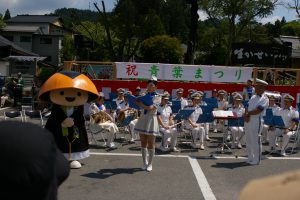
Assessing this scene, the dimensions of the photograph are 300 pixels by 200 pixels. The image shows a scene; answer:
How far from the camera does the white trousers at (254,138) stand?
33.3ft

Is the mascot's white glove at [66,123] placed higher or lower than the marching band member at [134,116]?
higher

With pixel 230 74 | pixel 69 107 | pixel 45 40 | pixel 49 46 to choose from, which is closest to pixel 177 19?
pixel 49 46

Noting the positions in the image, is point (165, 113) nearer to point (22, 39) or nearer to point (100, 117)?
point (100, 117)

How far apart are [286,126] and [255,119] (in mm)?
2234

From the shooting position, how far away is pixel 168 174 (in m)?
9.10

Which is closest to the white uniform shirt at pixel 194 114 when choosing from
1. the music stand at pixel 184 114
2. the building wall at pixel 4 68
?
the music stand at pixel 184 114

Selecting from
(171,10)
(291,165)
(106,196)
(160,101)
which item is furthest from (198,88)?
(171,10)

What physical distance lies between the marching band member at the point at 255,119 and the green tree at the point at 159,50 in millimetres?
36526

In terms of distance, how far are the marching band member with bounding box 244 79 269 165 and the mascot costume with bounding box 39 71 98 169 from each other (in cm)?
344

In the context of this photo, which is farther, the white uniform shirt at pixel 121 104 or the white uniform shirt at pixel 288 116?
the white uniform shirt at pixel 121 104

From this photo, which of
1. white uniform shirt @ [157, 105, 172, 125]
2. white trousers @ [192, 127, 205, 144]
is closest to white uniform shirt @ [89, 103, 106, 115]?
white uniform shirt @ [157, 105, 172, 125]

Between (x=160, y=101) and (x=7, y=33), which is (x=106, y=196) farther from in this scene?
(x=7, y=33)

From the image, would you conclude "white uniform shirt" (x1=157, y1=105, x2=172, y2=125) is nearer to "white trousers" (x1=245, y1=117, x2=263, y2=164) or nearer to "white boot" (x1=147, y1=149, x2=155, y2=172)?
"white trousers" (x1=245, y1=117, x2=263, y2=164)

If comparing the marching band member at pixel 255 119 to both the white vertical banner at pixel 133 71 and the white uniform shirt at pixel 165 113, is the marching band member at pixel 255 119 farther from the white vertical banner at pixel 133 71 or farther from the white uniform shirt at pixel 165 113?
the white vertical banner at pixel 133 71
